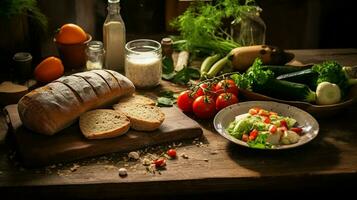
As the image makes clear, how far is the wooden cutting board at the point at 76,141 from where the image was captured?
1.65 meters

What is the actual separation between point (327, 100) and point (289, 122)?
20 centimetres

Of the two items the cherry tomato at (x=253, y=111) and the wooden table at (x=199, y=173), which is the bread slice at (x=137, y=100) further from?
the cherry tomato at (x=253, y=111)

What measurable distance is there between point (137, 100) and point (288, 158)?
55 cm

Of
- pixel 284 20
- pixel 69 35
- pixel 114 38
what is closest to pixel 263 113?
pixel 114 38

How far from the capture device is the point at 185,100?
196 cm

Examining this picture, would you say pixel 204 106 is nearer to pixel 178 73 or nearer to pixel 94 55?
pixel 178 73

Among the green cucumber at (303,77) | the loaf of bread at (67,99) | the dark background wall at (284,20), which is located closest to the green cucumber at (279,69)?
the green cucumber at (303,77)

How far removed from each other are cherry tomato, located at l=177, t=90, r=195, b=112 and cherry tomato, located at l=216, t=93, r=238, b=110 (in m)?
0.09

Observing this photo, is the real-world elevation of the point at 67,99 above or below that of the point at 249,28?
below

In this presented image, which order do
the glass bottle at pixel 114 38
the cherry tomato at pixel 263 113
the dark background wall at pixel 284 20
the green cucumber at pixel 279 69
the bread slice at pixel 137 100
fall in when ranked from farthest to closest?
the dark background wall at pixel 284 20, the glass bottle at pixel 114 38, the green cucumber at pixel 279 69, the bread slice at pixel 137 100, the cherry tomato at pixel 263 113

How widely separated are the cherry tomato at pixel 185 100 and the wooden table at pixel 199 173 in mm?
186

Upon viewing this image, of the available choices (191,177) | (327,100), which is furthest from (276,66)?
(191,177)

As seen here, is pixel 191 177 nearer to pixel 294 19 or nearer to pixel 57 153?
pixel 57 153

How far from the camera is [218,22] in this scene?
239cm
